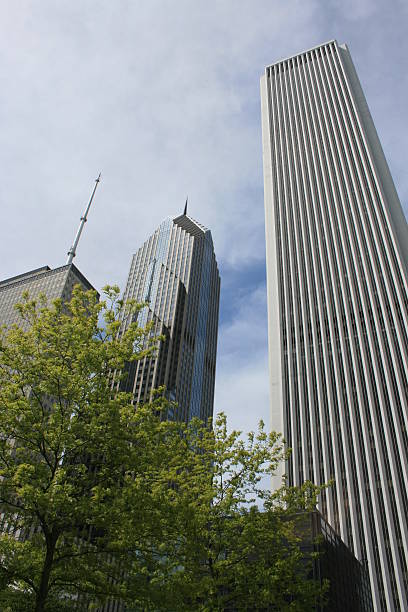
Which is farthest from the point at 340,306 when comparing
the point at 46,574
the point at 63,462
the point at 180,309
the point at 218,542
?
the point at 180,309

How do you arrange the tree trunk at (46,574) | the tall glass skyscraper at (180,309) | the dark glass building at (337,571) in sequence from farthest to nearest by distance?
the tall glass skyscraper at (180,309)
the dark glass building at (337,571)
the tree trunk at (46,574)

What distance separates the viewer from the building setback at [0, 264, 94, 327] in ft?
453

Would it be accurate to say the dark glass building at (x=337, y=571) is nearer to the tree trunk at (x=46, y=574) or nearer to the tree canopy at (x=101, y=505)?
the tree canopy at (x=101, y=505)

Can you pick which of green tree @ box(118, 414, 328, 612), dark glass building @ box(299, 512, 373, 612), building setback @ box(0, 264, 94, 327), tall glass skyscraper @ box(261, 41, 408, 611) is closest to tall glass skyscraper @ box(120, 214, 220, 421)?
building setback @ box(0, 264, 94, 327)

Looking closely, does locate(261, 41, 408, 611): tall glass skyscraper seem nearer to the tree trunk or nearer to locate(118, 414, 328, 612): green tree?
locate(118, 414, 328, 612): green tree

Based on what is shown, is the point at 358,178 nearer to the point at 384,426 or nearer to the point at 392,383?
the point at 392,383

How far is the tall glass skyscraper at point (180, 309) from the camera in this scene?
147125 millimetres

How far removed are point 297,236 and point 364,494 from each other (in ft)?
172

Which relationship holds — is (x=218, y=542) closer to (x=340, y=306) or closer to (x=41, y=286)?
(x=340, y=306)

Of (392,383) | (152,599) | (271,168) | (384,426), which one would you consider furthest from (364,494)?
(271,168)

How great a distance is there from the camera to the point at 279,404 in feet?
260

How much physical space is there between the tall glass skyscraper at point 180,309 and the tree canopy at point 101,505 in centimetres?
11923

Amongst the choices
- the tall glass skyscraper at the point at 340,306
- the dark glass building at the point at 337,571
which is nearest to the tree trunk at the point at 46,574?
the dark glass building at the point at 337,571

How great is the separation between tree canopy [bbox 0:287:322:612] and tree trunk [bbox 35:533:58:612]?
0.03 metres
